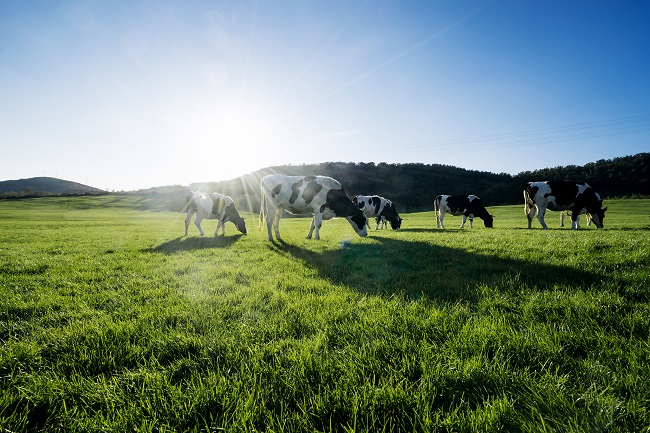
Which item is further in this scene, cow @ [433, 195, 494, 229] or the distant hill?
the distant hill

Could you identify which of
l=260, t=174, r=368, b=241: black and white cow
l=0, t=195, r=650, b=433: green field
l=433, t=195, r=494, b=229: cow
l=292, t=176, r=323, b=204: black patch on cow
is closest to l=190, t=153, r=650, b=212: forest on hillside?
l=433, t=195, r=494, b=229: cow

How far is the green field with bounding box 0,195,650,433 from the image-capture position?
5.50 ft

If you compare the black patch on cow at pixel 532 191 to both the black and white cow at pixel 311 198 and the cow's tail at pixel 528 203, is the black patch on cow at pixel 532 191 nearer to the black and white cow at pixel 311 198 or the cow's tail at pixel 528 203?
the cow's tail at pixel 528 203

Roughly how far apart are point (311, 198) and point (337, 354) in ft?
31.2

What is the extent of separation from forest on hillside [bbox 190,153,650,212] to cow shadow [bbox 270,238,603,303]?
57.6 m

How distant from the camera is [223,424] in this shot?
1.65m

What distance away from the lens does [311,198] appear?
1168 cm

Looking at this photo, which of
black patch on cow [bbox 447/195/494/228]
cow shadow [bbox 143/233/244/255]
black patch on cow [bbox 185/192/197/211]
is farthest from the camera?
black patch on cow [bbox 447/195/494/228]

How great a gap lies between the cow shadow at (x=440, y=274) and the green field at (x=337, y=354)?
2.2 inches

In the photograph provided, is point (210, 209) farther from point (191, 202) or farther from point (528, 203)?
point (528, 203)

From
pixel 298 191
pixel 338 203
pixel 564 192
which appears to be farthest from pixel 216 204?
pixel 564 192

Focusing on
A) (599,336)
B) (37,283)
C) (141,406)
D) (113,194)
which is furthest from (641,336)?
(113,194)

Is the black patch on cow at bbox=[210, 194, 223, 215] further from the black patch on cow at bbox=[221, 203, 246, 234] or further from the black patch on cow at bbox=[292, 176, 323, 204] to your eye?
the black patch on cow at bbox=[292, 176, 323, 204]

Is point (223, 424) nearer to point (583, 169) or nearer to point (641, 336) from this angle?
point (641, 336)
